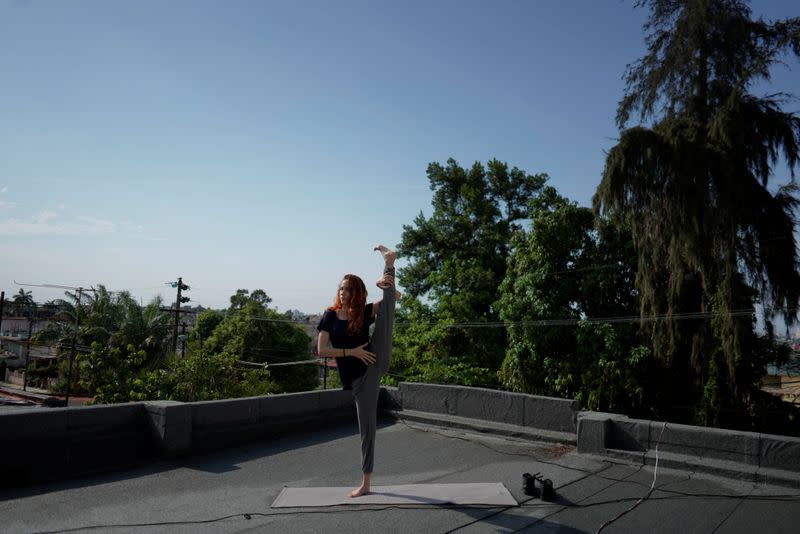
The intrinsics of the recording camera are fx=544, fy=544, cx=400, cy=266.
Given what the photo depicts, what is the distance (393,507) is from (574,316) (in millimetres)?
13833

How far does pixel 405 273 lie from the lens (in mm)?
30938

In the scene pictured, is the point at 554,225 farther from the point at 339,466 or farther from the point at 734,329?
the point at 339,466

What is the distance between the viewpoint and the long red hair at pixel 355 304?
173 inches

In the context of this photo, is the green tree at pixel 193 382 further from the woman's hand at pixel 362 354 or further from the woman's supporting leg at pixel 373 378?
the woman's hand at pixel 362 354

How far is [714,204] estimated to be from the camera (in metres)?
11.5

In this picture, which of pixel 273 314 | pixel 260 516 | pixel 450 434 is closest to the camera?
pixel 260 516

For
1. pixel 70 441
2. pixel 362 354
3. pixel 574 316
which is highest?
pixel 574 316

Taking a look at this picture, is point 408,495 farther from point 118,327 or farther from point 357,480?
point 118,327

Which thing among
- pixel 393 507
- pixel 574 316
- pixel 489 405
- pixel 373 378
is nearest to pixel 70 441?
pixel 373 378

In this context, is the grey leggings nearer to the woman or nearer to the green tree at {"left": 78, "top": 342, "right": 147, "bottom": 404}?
the woman

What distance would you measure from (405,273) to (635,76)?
18073 mm

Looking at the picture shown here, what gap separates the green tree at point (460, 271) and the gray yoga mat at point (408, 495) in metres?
15.8

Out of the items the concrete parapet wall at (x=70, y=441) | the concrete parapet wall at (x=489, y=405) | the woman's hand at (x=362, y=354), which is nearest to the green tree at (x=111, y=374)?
the concrete parapet wall at (x=70, y=441)

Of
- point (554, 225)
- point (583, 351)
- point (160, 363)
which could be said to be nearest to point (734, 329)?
point (583, 351)
